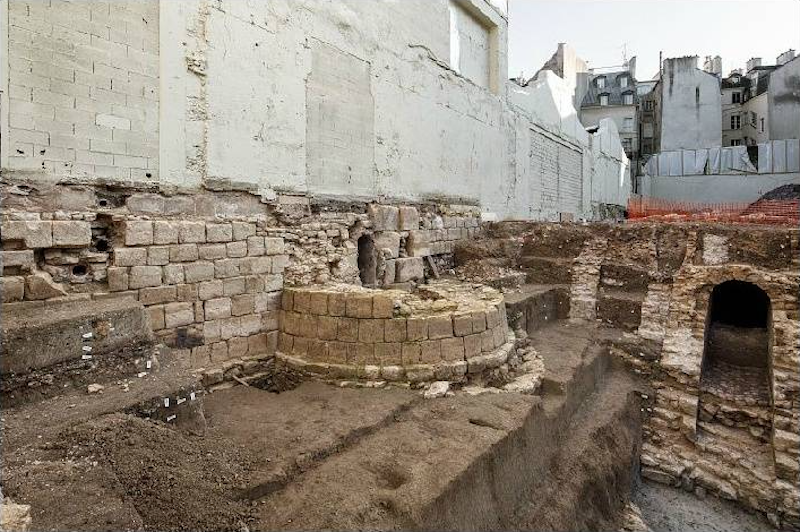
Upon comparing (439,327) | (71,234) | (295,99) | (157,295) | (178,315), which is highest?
(295,99)


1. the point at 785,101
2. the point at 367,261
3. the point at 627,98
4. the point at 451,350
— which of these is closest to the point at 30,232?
the point at 451,350

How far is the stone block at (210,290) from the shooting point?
227 inches

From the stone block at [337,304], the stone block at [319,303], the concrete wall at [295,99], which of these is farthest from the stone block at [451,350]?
the concrete wall at [295,99]

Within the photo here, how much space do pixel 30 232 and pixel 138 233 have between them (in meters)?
0.96

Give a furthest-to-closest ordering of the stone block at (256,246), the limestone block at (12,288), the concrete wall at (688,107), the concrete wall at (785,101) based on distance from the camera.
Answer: the concrete wall at (688,107)
the concrete wall at (785,101)
the stone block at (256,246)
the limestone block at (12,288)

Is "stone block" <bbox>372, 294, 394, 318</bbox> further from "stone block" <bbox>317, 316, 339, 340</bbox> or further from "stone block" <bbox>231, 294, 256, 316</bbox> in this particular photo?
"stone block" <bbox>231, 294, 256, 316</bbox>

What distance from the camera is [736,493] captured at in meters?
6.05

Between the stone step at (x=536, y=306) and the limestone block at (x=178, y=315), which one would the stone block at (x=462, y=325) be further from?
the limestone block at (x=178, y=315)

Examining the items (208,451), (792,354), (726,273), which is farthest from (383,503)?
(726,273)

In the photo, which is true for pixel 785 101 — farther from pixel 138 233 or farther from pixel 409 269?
pixel 138 233

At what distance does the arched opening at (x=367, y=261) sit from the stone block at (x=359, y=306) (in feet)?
8.33

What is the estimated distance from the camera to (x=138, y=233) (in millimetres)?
5172

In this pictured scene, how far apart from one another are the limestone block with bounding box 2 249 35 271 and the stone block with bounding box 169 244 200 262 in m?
1.31

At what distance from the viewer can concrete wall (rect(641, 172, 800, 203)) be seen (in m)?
23.2
